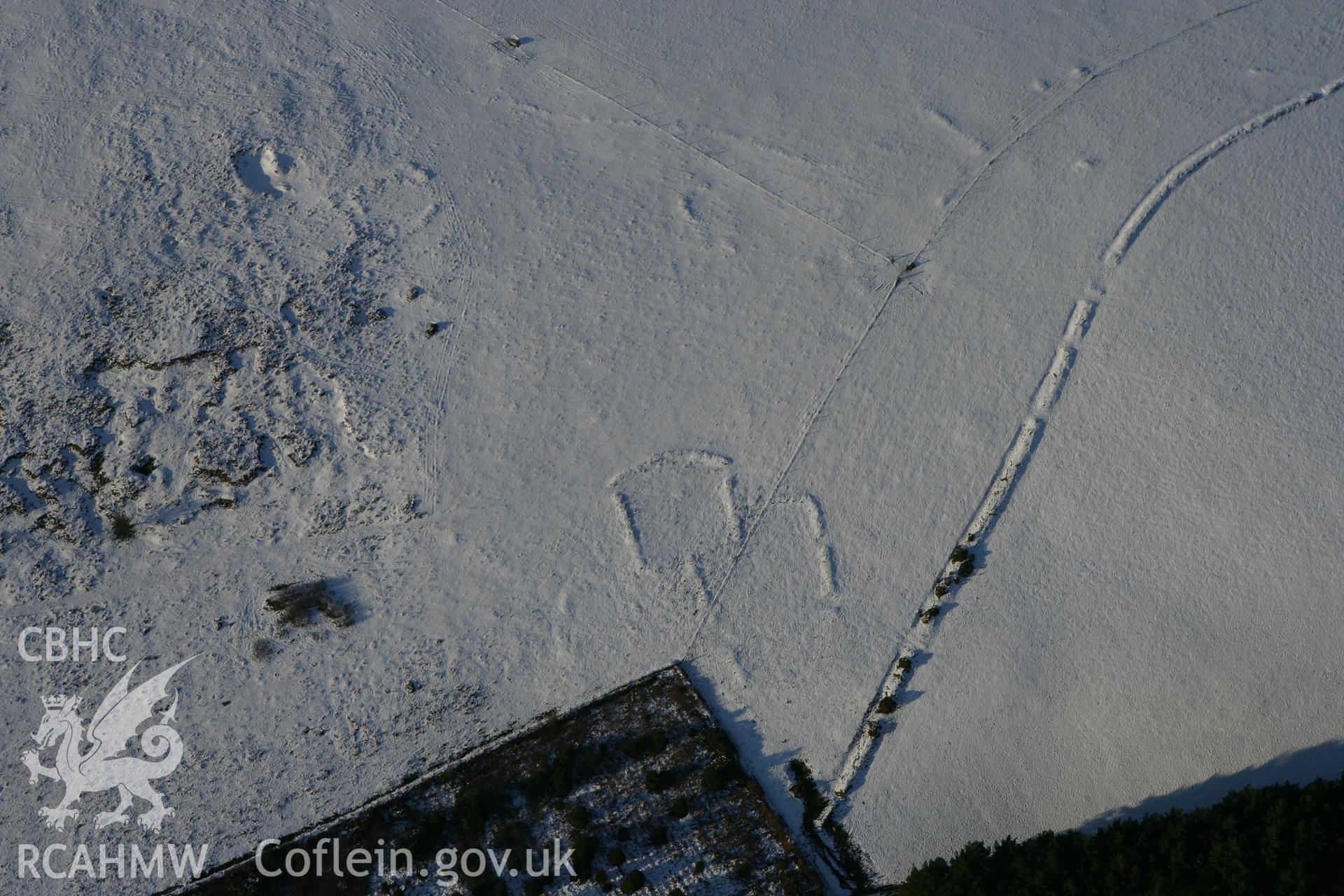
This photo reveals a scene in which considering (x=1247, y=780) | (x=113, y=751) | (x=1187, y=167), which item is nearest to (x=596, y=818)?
(x=113, y=751)

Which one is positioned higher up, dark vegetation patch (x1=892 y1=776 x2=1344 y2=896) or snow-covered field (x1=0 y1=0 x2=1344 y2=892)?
snow-covered field (x1=0 y1=0 x2=1344 y2=892)

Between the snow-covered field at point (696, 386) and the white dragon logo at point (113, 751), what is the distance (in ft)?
2.31

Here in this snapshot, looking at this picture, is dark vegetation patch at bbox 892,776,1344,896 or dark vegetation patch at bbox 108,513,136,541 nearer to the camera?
dark vegetation patch at bbox 892,776,1344,896

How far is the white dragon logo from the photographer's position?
2911 cm

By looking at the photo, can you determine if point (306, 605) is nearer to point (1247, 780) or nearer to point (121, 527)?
point (121, 527)

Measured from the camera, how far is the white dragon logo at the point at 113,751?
2911 centimetres

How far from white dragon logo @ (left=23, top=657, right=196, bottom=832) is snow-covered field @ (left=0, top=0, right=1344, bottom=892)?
2.31 feet

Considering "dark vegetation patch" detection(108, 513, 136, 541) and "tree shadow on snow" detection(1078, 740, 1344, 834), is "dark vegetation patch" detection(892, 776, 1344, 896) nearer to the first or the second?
"tree shadow on snow" detection(1078, 740, 1344, 834)

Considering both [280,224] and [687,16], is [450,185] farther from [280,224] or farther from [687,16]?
[687,16]

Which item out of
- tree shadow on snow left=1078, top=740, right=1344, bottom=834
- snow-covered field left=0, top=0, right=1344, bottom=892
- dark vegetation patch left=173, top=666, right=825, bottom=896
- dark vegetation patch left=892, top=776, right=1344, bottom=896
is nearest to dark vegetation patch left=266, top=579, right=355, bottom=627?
snow-covered field left=0, top=0, right=1344, bottom=892

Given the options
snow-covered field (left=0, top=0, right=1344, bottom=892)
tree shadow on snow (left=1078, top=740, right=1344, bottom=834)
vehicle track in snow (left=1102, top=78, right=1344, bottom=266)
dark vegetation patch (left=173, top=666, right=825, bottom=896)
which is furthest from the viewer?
vehicle track in snow (left=1102, top=78, right=1344, bottom=266)

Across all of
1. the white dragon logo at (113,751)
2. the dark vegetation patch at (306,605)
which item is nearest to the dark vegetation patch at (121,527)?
the white dragon logo at (113,751)

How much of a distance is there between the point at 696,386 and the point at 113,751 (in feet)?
85.0

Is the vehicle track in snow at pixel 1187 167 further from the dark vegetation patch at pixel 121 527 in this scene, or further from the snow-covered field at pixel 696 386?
the dark vegetation patch at pixel 121 527
